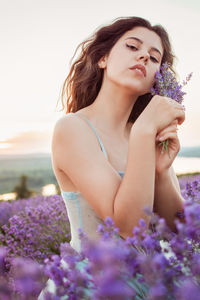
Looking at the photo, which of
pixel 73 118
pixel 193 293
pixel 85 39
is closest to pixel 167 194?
pixel 73 118

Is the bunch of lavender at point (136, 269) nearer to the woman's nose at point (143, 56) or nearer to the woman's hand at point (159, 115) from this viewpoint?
the woman's hand at point (159, 115)

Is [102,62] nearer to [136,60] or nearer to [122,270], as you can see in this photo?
[136,60]

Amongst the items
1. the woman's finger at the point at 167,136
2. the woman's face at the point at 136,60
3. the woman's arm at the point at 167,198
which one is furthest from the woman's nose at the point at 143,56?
the woman's arm at the point at 167,198

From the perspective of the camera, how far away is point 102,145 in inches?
→ 72.9

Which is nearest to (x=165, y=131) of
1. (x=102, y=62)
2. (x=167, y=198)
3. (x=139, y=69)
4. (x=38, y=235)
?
(x=167, y=198)

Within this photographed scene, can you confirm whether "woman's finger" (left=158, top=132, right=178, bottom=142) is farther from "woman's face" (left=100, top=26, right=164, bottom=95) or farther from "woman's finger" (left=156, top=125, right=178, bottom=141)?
"woman's face" (left=100, top=26, right=164, bottom=95)

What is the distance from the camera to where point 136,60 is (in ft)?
6.31

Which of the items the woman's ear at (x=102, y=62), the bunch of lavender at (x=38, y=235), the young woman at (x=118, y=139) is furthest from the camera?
the bunch of lavender at (x=38, y=235)

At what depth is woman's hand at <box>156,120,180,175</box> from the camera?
1622 millimetres

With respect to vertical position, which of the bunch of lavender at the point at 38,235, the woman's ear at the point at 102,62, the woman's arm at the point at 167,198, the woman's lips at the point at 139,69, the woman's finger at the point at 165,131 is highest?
the woman's lips at the point at 139,69

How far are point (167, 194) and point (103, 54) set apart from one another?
1.22m

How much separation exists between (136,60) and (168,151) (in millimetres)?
659

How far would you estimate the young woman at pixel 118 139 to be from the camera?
1.46 metres

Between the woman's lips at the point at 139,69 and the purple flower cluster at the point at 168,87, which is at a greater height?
the woman's lips at the point at 139,69
